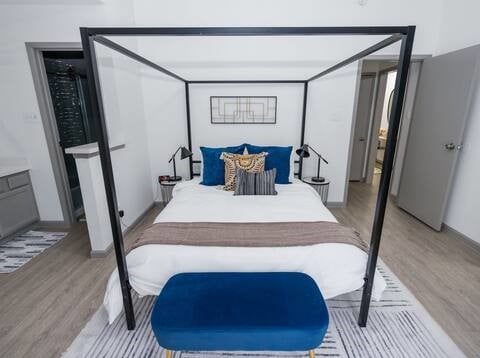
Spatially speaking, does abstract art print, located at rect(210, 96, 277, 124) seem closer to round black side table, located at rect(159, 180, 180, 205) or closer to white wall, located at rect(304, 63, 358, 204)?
white wall, located at rect(304, 63, 358, 204)

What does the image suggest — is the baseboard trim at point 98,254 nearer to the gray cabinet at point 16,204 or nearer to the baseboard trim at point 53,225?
the baseboard trim at point 53,225

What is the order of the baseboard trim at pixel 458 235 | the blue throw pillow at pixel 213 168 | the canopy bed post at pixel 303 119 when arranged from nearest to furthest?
the baseboard trim at pixel 458 235
the blue throw pillow at pixel 213 168
the canopy bed post at pixel 303 119

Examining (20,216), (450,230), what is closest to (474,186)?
(450,230)

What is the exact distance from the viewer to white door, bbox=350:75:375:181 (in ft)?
14.9

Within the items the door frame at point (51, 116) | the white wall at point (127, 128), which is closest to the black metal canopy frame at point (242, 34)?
the white wall at point (127, 128)

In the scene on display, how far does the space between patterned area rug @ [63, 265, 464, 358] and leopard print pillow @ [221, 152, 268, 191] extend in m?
1.39

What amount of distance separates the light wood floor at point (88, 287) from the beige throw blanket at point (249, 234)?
73 cm

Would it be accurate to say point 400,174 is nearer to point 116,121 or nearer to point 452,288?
point 452,288

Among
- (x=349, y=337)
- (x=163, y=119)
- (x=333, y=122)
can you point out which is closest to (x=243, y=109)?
(x=163, y=119)

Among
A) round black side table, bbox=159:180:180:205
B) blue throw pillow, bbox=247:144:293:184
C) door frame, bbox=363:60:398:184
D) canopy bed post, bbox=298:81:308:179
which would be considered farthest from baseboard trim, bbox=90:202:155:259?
door frame, bbox=363:60:398:184

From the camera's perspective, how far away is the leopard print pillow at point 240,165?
271 centimetres

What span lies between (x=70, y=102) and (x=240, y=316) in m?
3.63

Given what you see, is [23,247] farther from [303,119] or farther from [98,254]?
[303,119]

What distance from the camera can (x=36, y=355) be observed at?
146 centimetres
